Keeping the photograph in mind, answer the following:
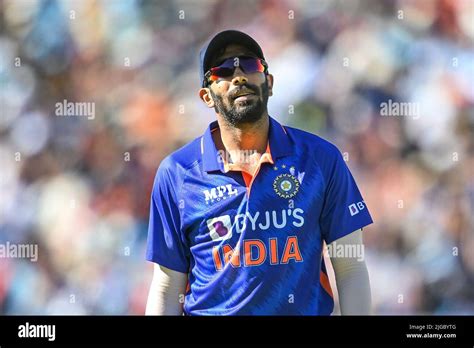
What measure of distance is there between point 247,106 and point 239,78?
0.13 m

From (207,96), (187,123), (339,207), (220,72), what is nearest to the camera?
(339,207)

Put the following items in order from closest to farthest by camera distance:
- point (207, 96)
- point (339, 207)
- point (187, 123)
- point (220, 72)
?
point (339, 207) < point (220, 72) < point (207, 96) < point (187, 123)

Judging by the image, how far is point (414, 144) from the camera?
3781 mm

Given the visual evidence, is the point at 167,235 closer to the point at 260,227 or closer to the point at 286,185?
the point at 260,227

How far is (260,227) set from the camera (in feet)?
10.4

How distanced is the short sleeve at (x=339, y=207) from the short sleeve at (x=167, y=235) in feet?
2.05

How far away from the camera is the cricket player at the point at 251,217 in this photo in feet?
10.3

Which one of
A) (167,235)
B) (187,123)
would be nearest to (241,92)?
(187,123)

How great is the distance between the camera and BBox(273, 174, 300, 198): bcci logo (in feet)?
10.5

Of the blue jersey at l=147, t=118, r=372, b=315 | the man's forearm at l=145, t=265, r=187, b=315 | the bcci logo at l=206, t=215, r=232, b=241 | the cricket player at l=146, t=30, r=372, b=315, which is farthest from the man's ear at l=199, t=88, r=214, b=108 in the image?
the man's forearm at l=145, t=265, r=187, b=315

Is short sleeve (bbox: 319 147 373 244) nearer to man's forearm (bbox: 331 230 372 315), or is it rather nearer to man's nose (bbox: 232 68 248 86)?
man's forearm (bbox: 331 230 372 315)

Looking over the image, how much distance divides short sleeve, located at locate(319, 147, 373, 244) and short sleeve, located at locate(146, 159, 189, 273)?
0.62 m
